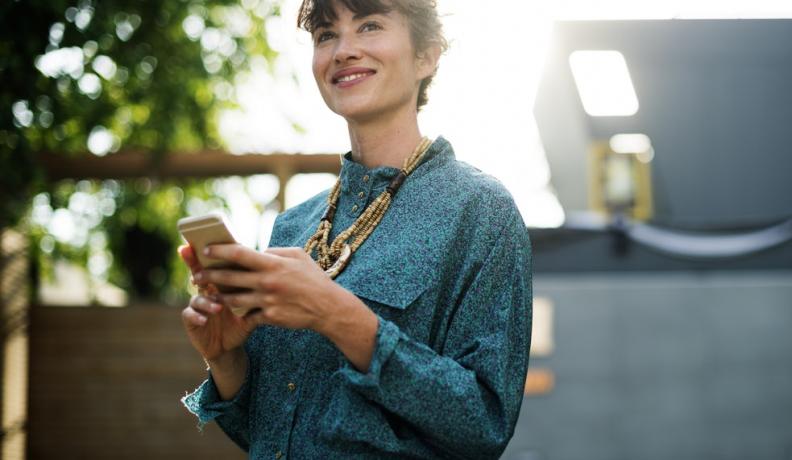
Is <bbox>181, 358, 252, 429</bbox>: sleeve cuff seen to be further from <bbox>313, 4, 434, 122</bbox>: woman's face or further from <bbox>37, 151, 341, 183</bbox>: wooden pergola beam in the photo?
<bbox>37, 151, 341, 183</bbox>: wooden pergola beam

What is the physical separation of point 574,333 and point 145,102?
2.87m

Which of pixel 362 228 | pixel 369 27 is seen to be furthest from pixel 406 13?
pixel 362 228

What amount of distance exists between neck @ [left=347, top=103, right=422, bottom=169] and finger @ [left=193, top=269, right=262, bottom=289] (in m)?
0.41

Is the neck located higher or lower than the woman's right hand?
higher

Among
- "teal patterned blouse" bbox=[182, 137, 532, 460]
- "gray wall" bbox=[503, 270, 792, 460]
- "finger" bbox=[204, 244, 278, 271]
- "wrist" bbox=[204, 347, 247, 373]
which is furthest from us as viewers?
"gray wall" bbox=[503, 270, 792, 460]

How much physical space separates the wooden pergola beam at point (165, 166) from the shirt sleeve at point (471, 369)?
3232 mm

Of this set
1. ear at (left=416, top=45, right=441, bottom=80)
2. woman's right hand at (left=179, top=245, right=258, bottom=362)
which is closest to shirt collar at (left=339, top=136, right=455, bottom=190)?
ear at (left=416, top=45, right=441, bottom=80)

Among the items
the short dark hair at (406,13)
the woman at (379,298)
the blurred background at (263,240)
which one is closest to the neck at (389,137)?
the woman at (379,298)

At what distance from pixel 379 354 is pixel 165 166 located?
372 cm

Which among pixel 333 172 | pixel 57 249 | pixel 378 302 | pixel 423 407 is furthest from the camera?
pixel 57 249

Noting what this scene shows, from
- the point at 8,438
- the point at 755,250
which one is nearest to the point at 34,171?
the point at 8,438

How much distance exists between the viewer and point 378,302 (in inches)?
51.5

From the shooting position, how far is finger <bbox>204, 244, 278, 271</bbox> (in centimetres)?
110

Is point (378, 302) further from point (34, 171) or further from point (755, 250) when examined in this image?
point (755, 250)
